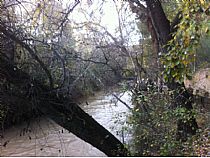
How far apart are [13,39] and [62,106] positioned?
100 cm

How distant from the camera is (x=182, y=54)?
88.0 inches

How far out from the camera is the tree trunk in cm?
396

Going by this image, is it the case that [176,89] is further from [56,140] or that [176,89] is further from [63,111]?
[56,140]

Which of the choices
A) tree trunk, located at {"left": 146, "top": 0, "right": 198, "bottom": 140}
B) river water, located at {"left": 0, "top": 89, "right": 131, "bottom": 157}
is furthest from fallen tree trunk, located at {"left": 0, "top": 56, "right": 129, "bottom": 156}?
tree trunk, located at {"left": 146, "top": 0, "right": 198, "bottom": 140}

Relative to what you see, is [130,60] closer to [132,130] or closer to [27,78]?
[132,130]

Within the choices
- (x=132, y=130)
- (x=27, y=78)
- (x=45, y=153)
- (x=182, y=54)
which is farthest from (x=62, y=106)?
(x=45, y=153)

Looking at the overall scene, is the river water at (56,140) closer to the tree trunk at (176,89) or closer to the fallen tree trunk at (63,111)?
the fallen tree trunk at (63,111)

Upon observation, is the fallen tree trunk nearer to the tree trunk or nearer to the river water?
the river water

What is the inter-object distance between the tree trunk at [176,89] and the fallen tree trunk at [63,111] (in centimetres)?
88

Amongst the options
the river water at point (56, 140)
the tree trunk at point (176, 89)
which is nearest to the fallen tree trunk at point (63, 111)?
the river water at point (56, 140)

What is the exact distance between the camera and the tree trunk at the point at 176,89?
3.96 meters

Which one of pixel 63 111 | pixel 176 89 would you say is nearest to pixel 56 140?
pixel 63 111

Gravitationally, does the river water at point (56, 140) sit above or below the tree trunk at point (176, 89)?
below

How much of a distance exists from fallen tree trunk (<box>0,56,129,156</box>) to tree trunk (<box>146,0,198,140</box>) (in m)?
0.88
